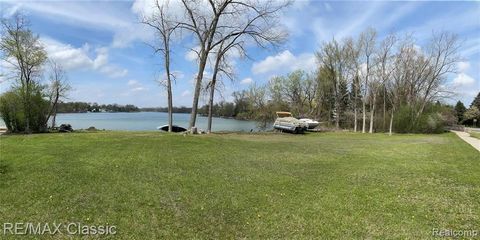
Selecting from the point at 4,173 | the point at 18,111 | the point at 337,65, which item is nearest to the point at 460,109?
the point at 337,65

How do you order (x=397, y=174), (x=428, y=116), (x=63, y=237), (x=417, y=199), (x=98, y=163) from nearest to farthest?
(x=63, y=237) → (x=417, y=199) → (x=397, y=174) → (x=98, y=163) → (x=428, y=116)

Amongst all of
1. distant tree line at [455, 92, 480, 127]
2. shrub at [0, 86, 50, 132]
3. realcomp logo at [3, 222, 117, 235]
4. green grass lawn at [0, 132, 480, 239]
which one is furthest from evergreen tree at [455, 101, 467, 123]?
realcomp logo at [3, 222, 117, 235]

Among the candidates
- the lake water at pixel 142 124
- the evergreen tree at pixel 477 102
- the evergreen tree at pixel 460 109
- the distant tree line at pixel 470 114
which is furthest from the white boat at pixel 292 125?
the evergreen tree at pixel 477 102

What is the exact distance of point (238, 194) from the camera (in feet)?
23.6

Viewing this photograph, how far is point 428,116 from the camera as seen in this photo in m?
34.3

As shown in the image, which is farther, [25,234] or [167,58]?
[167,58]

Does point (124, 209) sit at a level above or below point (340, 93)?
below

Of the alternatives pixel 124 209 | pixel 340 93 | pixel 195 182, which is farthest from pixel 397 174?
pixel 340 93

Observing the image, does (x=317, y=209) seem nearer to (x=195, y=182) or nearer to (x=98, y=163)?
(x=195, y=182)

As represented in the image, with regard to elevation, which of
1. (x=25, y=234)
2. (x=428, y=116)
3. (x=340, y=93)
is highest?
(x=340, y=93)

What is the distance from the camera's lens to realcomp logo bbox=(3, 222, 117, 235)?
17.7ft

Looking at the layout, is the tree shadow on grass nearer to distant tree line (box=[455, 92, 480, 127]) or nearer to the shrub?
the shrub

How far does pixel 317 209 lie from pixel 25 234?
4912 millimetres

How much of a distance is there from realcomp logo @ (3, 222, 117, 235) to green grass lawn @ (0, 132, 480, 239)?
0.56ft
